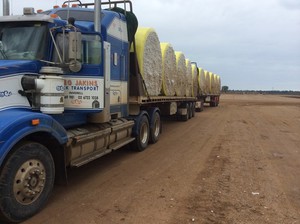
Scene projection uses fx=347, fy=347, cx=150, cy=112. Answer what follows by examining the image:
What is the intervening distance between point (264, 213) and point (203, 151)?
14.9 ft

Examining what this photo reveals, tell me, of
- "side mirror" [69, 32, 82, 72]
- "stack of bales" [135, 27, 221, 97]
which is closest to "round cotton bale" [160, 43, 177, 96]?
"stack of bales" [135, 27, 221, 97]

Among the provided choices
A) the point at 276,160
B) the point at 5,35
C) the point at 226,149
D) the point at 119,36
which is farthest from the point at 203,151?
the point at 5,35

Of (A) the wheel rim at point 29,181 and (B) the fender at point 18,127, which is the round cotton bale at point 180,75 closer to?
(B) the fender at point 18,127

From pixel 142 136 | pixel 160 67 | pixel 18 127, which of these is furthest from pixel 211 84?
pixel 18 127

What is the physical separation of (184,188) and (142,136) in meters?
3.85

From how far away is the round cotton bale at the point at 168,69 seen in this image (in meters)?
12.3

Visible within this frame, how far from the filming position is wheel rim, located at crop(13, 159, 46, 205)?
14.9 feet

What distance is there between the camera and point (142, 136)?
32.4 feet

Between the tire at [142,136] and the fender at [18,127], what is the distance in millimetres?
4297

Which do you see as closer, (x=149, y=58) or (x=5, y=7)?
(x=5, y=7)

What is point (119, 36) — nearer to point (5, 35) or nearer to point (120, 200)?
point (5, 35)

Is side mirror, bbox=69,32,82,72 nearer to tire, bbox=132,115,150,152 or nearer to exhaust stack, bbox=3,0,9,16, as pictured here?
exhaust stack, bbox=3,0,9,16

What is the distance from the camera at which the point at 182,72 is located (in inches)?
618

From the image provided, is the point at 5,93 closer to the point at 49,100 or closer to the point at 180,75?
the point at 49,100
